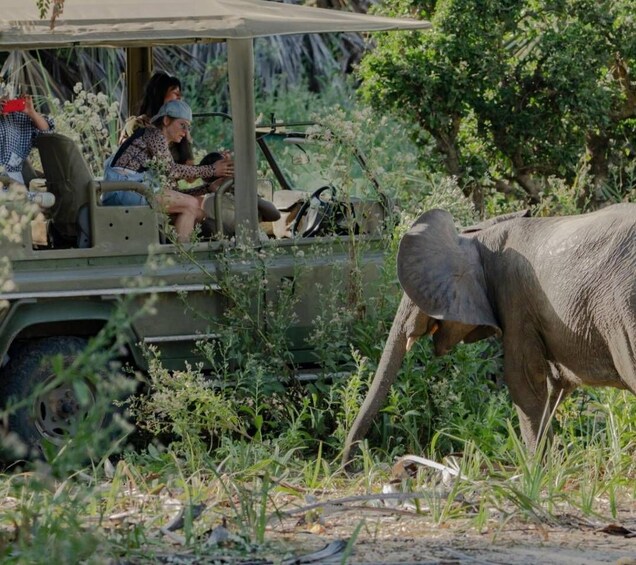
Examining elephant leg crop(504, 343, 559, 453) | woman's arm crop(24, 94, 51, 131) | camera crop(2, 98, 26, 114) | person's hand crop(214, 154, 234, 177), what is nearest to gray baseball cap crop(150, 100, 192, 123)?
person's hand crop(214, 154, 234, 177)

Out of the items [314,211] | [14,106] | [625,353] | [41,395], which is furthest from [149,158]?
[625,353]

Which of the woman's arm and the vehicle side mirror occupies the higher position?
the woman's arm

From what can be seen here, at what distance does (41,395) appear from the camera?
291 inches

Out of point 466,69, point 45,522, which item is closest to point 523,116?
point 466,69

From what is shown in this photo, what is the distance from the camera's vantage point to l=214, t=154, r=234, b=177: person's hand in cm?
804

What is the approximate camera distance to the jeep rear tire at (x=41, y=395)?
24.3 feet

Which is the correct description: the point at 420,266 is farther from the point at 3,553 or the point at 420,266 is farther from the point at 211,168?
the point at 3,553

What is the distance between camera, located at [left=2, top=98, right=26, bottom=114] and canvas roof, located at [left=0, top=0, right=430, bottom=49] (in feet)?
→ 1.05

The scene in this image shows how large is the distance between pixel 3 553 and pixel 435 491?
2560mm

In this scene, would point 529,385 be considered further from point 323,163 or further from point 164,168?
point 164,168

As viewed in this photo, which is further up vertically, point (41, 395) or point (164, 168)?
point (164, 168)

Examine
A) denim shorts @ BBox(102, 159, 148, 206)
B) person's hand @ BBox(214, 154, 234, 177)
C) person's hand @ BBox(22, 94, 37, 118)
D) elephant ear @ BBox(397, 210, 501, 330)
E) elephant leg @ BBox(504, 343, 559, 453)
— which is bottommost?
elephant leg @ BBox(504, 343, 559, 453)

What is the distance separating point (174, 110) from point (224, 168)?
522 millimetres

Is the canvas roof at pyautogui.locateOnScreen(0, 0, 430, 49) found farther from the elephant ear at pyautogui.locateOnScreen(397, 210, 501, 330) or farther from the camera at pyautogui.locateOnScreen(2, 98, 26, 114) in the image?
the elephant ear at pyautogui.locateOnScreen(397, 210, 501, 330)
